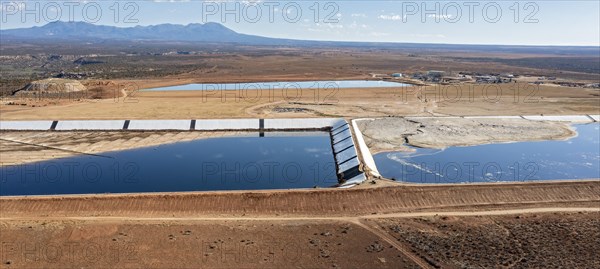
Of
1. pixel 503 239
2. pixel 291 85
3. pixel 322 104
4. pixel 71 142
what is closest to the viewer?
pixel 503 239

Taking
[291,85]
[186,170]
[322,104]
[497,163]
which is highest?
[291,85]

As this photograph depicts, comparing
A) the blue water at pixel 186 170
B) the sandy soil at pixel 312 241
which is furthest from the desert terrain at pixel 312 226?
the blue water at pixel 186 170

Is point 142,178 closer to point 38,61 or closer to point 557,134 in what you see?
point 557,134

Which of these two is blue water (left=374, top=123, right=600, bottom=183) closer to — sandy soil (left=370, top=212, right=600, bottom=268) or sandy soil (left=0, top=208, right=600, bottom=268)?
sandy soil (left=370, top=212, right=600, bottom=268)

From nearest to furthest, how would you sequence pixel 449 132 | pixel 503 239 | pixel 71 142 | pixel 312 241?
pixel 312 241
pixel 503 239
pixel 71 142
pixel 449 132

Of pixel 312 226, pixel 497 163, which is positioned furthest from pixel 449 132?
pixel 312 226

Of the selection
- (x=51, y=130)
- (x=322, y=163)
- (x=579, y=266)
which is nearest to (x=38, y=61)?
(x=51, y=130)

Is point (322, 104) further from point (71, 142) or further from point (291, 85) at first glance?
point (71, 142)

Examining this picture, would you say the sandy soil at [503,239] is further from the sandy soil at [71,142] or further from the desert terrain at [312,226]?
the sandy soil at [71,142]
